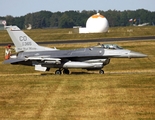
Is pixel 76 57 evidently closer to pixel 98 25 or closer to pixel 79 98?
pixel 79 98

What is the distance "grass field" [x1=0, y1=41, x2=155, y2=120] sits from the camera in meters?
16.8

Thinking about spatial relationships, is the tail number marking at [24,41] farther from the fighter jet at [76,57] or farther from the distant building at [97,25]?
the distant building at [97,25]

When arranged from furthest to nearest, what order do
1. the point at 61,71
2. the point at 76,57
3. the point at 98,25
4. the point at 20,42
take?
the point at 98,25 < the point at 20,42 < the point at 61,71 < the point at 76,57

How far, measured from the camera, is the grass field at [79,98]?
16844mm

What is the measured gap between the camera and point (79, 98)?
19.4 m

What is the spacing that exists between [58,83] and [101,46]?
655cm

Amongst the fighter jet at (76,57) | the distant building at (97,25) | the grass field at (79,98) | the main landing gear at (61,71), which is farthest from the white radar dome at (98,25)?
the grass field at (79,98)

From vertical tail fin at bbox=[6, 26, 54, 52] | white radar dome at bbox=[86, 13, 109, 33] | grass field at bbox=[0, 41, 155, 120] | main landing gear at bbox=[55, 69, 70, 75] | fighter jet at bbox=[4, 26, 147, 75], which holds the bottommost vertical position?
white radar dome at bbox=[86, 13, 109, 33]

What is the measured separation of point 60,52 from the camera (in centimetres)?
2936

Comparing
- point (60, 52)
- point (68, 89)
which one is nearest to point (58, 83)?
point (68, 89)

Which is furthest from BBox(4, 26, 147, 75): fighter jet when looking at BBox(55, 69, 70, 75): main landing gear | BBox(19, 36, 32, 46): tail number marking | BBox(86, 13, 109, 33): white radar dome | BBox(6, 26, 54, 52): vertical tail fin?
BBox(86, 13, 109, 33): white radar dome

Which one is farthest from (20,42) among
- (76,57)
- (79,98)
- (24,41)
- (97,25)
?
(97,25)

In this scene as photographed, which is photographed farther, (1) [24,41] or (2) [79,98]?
(1) [24,41]

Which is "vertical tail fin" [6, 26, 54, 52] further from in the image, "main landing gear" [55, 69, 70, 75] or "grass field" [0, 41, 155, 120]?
"grass field" [0, 41, 155, 120]
